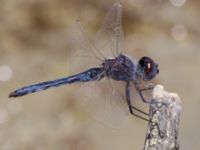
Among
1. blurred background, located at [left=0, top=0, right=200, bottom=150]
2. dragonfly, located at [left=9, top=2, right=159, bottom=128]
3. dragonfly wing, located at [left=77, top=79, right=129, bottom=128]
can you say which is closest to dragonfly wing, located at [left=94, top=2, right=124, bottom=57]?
dragonfly, located at [left=9, top=2, right=159, bottom=128]

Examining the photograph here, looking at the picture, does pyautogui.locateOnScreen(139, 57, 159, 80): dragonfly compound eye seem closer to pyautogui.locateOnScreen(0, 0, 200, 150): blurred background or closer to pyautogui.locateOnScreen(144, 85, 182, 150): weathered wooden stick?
pyautogui.locateOnScreen(144, 85, 182, 150): weathered wooden stick

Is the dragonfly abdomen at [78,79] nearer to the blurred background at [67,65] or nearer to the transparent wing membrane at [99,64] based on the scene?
the transparent wing membrane at [99,64]

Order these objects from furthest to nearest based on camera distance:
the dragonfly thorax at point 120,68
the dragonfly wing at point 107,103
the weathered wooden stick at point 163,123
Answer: the dragonfly thorax at point 120,68
the dragonfly wing at point 107,103
the weathered wooden stick at point 163,123

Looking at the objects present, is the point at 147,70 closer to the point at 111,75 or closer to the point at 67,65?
A: the point at 111,75

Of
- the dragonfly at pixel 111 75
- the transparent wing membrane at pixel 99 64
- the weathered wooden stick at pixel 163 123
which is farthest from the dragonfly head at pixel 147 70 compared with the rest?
the weathered wooden stick at pixel 163 123

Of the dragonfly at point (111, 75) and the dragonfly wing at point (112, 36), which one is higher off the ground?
the dragonfly wing at point (112, 36)

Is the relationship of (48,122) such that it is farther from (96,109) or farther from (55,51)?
(96,109)

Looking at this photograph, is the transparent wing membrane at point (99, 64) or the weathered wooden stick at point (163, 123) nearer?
the weathered wooden stick at point (163, 123)
